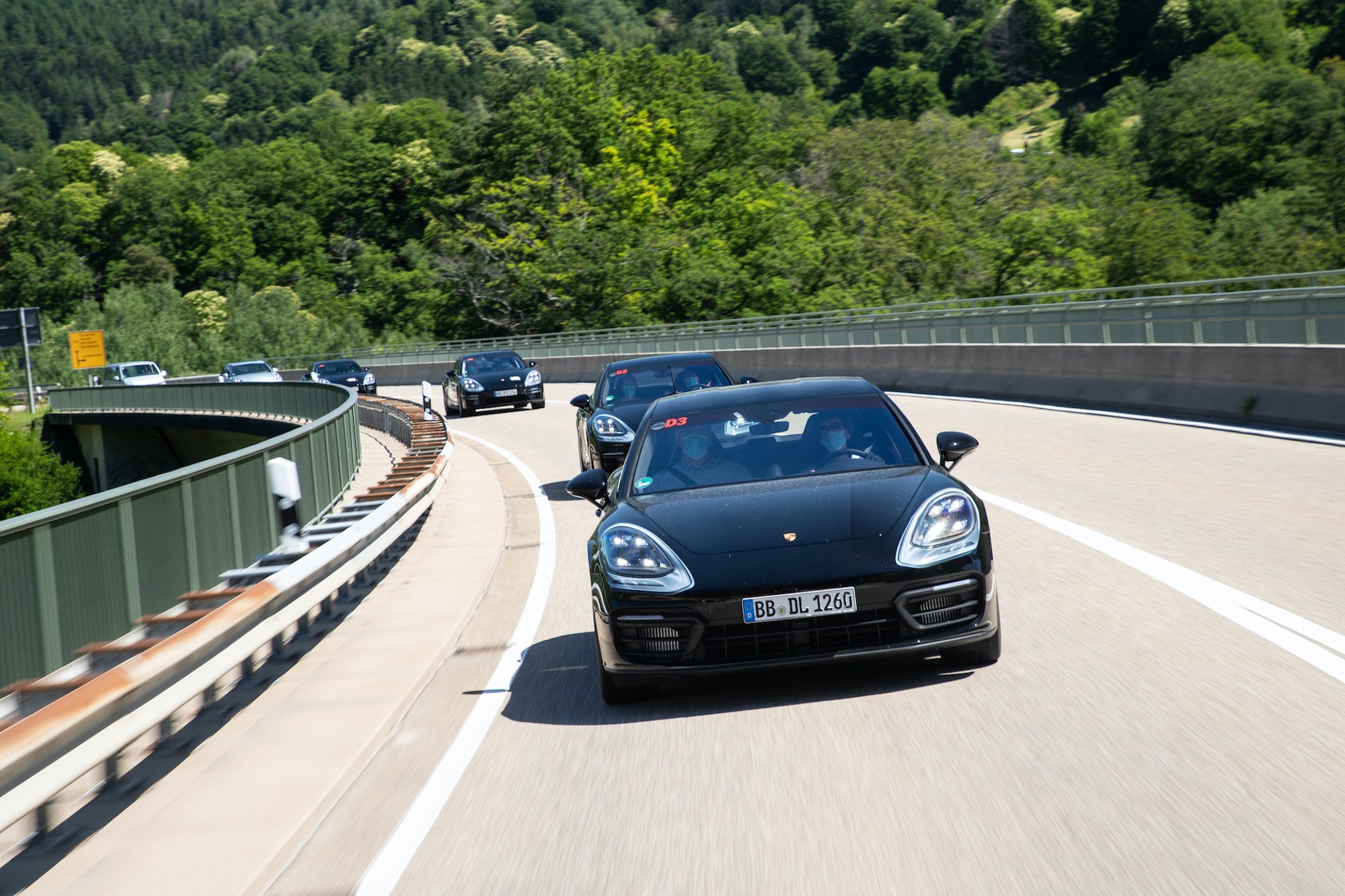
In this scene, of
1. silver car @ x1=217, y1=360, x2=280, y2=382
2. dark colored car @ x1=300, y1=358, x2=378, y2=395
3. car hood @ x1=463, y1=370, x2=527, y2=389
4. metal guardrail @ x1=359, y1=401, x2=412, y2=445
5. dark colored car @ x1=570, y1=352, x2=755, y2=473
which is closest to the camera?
dark colored car @ x1=570, y1=352, x2=755, y2=473

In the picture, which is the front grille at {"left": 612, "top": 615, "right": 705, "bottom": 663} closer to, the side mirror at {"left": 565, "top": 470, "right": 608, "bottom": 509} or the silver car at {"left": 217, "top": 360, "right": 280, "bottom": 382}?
the side mirror at {"left": 565, "top": 470, "right": 608, "bottom": 509}

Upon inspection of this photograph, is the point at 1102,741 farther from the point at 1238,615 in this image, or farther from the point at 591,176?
the point at 591,176

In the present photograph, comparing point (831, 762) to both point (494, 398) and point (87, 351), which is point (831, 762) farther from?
point (87, 351)

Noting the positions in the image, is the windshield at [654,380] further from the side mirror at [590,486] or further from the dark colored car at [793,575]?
the dark colored car at [793,575]

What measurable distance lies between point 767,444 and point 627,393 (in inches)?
317

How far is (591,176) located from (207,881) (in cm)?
8412

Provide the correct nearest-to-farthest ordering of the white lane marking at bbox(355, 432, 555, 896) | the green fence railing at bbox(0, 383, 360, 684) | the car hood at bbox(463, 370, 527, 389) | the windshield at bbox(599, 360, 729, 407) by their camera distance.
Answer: the white lane marking at bbox(355, 432, 555, 896) < the green fence railing at bbox(0, 383, 360, 684) < the windshield at bbox(599, 360, 729, 407) < the car hood at bbox(463, 370, 527, 389)

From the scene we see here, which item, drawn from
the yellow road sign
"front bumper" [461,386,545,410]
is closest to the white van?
the yellow road sign

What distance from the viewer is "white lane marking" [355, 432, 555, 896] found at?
4406 mm

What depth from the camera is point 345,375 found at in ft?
157

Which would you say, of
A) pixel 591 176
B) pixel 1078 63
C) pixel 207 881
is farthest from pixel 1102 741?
pixel 1078 63

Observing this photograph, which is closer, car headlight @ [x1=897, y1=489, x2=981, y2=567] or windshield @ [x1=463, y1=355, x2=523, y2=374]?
car headlight @ [x1=897, y1=489, x2=981, y2=567]

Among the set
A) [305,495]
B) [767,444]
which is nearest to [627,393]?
[305,495]

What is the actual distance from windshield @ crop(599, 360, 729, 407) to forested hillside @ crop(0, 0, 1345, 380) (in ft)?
178
